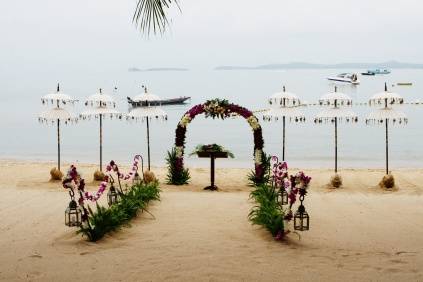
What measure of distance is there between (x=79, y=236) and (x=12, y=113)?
63.1 meters

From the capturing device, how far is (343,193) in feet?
49.8

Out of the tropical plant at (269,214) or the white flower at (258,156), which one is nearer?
the tropical plant at (269,214)

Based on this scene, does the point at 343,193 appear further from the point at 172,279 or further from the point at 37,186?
the point at 172,279

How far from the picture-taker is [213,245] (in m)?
7.66

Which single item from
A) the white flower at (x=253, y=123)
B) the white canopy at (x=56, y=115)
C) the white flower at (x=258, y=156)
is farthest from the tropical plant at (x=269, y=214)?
the white canopy at (x=56, y=115)

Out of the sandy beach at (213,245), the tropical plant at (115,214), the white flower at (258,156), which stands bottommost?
the sandy beach at (213,245)

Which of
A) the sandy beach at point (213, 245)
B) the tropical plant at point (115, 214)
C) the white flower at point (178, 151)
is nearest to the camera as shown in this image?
the sandy beach at point (213, 245)

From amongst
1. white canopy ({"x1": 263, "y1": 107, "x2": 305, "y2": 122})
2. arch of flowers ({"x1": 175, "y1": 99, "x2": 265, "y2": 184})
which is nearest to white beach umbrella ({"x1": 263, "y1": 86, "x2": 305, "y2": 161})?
white canopy ({"x1": 263, "y1": 107, "x2": 305, "y2": 122})

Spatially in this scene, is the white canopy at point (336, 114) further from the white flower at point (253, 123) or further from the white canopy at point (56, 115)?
the white canopy at point (56, 115)

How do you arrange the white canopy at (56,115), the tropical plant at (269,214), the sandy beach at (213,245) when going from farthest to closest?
the white canopy at (56,115) < the tropical plant at (269,214) < the sandy beach at (213,245)

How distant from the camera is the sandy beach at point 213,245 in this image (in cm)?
644

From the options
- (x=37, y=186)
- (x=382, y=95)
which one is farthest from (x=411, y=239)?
(x=37, y=186)

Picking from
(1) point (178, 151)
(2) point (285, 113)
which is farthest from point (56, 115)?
(2) point (285, 113)

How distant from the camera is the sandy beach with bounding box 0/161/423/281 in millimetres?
6438
